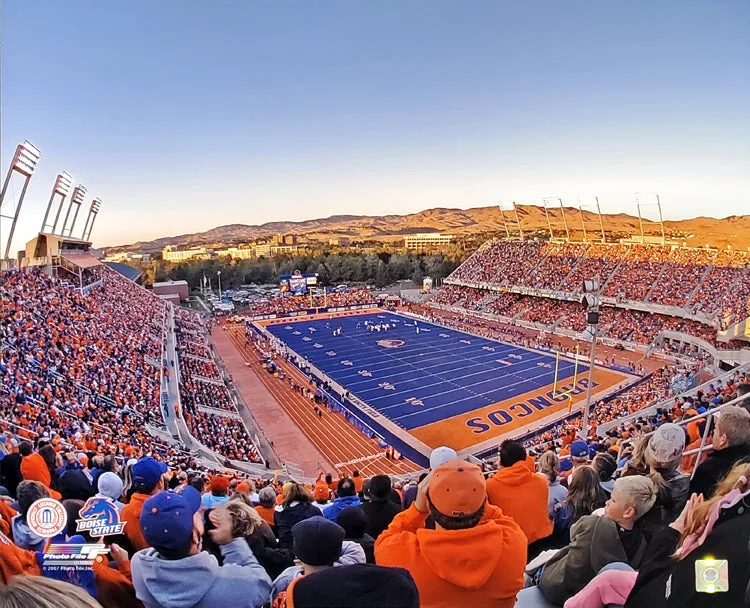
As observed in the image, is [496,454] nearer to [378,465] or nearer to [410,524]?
[378,465]

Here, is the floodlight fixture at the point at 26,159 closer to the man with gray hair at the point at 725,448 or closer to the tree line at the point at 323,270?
the man with gray hair at the point at 725,448

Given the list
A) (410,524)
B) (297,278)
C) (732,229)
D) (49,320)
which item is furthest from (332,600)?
(732,229)

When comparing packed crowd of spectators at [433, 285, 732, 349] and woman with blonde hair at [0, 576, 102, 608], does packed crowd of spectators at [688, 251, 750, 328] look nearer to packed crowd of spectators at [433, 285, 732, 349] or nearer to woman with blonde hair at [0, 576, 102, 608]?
packed crowd of spectators at [433, 285, 732, 349]

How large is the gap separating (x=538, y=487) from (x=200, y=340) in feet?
113

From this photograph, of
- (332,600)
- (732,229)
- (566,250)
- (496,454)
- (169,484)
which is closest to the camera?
(332,600)

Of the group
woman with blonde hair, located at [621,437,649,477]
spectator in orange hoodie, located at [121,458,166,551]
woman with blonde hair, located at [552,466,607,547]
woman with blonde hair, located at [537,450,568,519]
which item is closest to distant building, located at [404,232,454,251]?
woman with blonde hair, located at [537,450,568,519]

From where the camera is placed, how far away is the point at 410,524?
268 cm

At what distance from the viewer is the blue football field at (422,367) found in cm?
2350

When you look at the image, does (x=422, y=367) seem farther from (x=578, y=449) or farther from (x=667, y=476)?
(x=667, y=476)

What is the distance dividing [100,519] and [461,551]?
2.37 m

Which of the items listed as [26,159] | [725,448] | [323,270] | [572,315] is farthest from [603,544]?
[323,270]

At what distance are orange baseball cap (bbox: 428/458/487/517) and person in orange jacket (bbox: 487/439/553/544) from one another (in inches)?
59.8

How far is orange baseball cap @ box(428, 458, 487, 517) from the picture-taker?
7.36 feet

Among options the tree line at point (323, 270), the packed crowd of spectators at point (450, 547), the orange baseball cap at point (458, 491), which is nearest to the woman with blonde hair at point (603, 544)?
the packed crowd of spectators at point (450, 547)
